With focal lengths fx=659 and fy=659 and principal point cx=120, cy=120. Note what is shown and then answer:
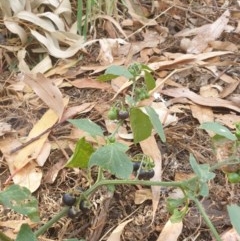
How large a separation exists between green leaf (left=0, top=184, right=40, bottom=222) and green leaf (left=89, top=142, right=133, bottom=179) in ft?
0.41

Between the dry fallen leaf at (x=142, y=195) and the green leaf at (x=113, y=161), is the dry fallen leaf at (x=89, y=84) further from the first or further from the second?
the green leaf at (x=113, y=161)

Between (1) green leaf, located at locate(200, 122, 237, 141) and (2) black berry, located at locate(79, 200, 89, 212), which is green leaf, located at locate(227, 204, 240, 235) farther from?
(2) black berry, located at locate(79, 200, 89, 212)

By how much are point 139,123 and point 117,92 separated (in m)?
0.54

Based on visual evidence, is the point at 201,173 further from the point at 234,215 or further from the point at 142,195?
the point at 142,195

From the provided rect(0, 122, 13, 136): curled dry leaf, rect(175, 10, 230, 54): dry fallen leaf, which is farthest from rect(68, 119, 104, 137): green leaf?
rect(175, 10, 230, 54): dry fallen leaf

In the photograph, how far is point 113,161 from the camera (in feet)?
3.41

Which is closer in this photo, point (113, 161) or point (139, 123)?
point (113, 161)

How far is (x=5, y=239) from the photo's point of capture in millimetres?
1106

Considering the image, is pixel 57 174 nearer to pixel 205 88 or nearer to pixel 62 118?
pixel 62 118

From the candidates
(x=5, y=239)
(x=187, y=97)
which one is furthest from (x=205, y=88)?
(x=5, y=239)

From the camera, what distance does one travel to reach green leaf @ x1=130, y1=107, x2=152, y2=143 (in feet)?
3.78

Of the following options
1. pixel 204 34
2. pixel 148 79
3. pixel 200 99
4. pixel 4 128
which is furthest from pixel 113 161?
pixel 204 34

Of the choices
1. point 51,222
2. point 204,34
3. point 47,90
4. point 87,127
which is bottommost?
point 204,34

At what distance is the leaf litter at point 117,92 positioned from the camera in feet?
4.48
